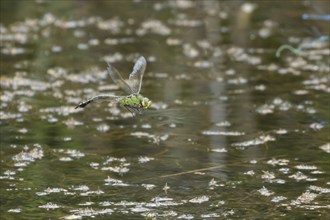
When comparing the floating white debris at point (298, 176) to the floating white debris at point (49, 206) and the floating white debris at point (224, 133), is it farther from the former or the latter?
the floating white debris at point (49, 206)

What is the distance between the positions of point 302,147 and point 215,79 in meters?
2.62

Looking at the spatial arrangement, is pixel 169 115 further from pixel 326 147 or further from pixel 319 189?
pixel 319 189

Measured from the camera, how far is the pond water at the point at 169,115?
5.97 meters

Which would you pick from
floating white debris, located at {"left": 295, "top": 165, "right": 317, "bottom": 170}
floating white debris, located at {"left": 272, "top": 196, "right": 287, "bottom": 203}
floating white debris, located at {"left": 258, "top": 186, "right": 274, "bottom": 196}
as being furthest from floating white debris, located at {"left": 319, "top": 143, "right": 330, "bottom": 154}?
floating white debris, located at {"left": 272, "top": 196, "right": 287, "bottom": 203}

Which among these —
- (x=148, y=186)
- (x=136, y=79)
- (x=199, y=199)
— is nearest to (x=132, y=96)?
(x=136, y=79)

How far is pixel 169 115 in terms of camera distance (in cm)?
827

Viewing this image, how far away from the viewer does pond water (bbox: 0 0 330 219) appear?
5969mm

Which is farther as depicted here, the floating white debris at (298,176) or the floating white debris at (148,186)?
the floating white debris at (298,176)

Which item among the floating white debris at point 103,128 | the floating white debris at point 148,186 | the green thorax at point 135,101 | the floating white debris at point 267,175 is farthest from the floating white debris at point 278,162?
the floating white debris at point 103,128

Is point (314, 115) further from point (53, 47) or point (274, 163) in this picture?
point (53, 47)

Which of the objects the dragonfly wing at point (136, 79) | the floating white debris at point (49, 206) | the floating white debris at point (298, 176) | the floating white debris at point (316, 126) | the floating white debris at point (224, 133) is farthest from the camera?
the floating white debris at point (316, 126)

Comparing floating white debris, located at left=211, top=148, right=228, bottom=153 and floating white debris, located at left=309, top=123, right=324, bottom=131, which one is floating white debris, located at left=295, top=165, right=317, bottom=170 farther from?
floating white debris, located at left=309, top=123, right=324, bottom=131

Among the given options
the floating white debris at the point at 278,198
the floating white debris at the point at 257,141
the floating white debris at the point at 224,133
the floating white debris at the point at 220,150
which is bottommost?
the floating white debris at the point at 278,198

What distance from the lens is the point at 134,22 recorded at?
12594 millimetres
